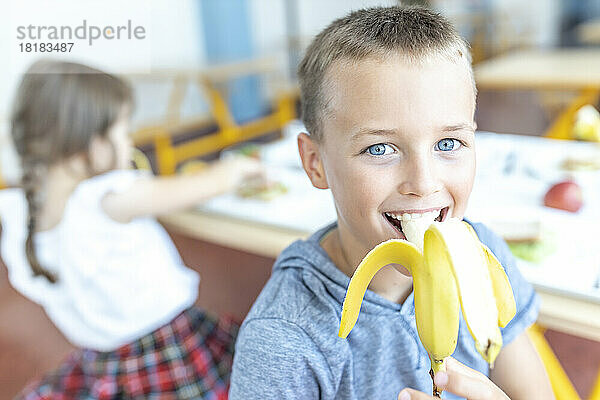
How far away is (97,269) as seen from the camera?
1.08 m

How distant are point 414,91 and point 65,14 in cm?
45

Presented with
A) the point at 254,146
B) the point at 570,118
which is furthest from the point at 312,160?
the point at 570,118

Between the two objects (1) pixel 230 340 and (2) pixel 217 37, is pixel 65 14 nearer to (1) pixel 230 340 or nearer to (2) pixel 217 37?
(1) pixel 230 340

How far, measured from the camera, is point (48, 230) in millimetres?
1077

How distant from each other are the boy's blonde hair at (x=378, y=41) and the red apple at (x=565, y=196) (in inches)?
23.8

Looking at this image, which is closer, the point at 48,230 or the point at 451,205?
the point at 451,205

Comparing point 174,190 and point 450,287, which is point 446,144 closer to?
point 450,287

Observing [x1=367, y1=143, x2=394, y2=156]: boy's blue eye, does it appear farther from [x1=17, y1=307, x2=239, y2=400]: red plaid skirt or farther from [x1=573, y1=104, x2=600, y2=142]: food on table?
[x1=573, y1=104, x2=600, y2=142]: food on table

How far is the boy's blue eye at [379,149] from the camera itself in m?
0.47

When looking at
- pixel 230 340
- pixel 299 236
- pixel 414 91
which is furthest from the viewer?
pixel 230 340

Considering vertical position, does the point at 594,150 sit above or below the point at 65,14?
below

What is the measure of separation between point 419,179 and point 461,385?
0.16 metres

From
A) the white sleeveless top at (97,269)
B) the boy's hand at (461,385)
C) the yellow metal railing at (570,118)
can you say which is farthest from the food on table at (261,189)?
the yellow metal railing at (570,118)

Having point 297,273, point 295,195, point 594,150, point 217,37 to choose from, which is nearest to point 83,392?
point 295,195
